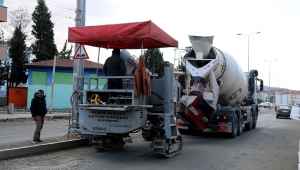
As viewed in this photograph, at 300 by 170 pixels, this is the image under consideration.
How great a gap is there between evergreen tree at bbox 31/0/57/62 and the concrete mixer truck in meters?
32.2

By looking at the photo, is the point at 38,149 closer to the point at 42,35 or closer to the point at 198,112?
the point at 198,112

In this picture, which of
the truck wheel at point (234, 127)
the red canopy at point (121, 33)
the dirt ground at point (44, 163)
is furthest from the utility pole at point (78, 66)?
the truck wheel at point (234, 127)

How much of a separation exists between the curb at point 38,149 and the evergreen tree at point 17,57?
30926 millimetres

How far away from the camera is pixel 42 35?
140 feet

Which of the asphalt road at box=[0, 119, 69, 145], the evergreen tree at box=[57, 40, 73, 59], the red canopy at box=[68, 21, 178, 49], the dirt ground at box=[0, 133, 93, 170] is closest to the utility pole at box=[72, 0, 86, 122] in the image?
the red canopy at box=[68, 21, 178, 49]

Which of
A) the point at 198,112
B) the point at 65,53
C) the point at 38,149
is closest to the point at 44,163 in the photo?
the point at 38,149

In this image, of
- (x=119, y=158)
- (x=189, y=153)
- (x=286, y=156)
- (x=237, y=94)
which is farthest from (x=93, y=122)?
(x=237, y=94)

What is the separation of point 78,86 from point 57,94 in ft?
71.8

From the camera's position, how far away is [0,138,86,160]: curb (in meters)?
7.72

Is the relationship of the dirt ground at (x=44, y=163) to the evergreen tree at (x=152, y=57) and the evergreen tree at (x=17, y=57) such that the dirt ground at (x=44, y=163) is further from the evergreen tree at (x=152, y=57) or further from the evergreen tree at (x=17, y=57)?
the evergreen tree at (x=17, y=57)

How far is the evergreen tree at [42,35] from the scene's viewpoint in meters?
42.1

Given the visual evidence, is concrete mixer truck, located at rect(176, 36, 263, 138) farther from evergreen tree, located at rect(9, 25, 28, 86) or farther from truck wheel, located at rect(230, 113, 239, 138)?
evergreen tree, located at rect(9, 25, 28, 86)

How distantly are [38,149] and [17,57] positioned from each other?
32326 mm

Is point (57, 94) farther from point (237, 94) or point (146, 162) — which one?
point (146, 162)
